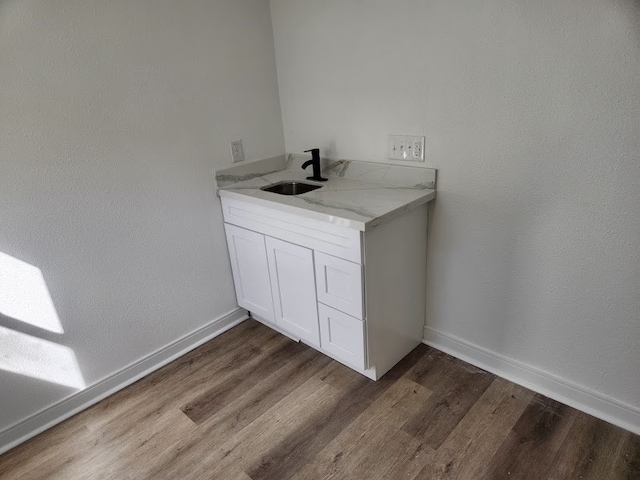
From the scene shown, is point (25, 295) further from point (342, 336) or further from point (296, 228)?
point (342, 336)

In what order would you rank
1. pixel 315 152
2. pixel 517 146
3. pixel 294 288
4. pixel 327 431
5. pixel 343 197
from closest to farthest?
pixel 517 146
pixel 327 431
pixel 343 197
pixel 294 288
pixel 315 152

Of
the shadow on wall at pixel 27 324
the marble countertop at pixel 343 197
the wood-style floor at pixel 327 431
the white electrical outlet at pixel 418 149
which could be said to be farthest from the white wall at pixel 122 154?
the white electrical outlet at pixel 418 149

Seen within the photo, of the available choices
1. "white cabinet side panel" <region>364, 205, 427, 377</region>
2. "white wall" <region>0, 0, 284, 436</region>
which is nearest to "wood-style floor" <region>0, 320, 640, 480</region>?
"white cabinet side panel" <region>364, 205, 427, 377</region>

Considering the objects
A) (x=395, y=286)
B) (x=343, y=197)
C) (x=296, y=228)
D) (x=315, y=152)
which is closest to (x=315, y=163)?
(x=315, y=152)

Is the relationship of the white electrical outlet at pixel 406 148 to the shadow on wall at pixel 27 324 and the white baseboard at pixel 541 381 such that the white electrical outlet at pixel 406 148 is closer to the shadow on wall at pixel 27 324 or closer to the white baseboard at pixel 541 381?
the white baseboard at pixel 541 381

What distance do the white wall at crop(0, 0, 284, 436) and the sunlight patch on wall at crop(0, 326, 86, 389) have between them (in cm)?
3

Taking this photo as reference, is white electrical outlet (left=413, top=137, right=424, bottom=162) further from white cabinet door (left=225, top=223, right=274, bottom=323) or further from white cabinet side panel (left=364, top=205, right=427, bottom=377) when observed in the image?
white cabinet door (left=225, top=223, right=274, bottom=323)

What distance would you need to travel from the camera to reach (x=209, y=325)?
2346 millimetres

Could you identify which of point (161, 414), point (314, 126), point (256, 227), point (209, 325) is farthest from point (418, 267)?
point (161, 414)

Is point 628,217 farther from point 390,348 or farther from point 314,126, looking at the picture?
point 314,126

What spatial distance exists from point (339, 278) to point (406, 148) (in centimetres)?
69

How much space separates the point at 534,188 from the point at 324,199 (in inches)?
33.9

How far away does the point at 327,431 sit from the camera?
1.70m

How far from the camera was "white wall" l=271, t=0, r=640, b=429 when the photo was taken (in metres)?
1.38
